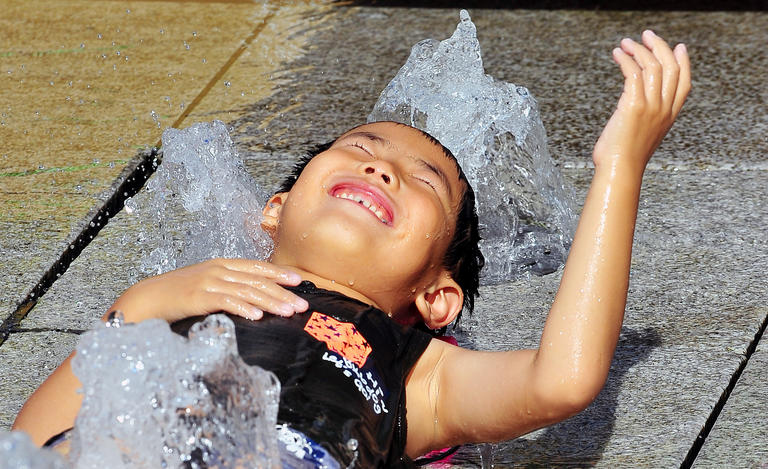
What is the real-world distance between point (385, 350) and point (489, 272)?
3.47ft

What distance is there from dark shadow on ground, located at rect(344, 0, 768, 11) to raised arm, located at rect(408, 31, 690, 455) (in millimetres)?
3791

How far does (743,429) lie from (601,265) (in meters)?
0.63

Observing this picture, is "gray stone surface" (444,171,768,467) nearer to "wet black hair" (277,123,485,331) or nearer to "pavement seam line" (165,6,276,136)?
"wet black hair" (277,123,485,331)

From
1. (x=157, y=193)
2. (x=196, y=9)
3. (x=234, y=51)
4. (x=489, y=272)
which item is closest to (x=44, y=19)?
(x=196, y=9)

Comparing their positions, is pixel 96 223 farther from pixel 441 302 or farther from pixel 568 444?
pixel 568 444

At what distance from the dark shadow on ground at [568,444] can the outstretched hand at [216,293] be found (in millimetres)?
568

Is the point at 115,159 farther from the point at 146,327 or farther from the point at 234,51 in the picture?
the point at 146,327

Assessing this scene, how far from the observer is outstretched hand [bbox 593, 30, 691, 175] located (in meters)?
2.25

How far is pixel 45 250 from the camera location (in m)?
3.43

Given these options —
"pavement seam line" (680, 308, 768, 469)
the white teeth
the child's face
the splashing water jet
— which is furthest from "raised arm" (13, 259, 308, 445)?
the splashing water jet

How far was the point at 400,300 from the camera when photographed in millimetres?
2643

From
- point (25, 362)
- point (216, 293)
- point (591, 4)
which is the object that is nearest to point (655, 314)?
point (216, 293)

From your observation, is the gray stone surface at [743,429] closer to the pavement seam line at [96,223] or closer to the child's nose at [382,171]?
the child's nose at [382,171]

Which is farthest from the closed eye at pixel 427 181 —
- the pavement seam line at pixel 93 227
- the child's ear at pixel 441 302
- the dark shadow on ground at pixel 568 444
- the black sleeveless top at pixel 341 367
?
the pavement seam line at pixel 93 227
